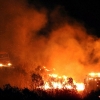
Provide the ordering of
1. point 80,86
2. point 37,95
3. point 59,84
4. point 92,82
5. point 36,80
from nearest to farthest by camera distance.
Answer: point 37,95, point 59,84, point 92,82, point 80,86, point 36,80

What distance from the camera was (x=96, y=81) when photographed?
32.8m

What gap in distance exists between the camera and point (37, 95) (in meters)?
22.1

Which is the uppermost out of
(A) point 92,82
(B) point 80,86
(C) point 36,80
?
(C) point 36,80

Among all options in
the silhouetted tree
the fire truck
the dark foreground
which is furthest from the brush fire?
the dark foreground

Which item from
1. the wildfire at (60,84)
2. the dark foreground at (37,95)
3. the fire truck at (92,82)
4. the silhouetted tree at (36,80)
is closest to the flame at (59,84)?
the wildfire at (60,84)

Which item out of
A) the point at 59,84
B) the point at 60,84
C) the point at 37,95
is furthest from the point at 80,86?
the point at 37,95

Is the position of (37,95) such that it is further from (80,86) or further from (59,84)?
(80,86)

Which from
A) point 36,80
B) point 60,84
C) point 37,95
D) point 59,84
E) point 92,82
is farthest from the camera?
point 36,80

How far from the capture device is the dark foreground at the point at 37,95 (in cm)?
1850

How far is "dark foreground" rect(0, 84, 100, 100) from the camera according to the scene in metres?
18.5

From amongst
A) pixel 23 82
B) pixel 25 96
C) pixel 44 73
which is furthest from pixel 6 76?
pixel 25 96

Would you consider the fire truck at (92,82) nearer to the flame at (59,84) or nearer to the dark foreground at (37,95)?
the flame at (59,84)

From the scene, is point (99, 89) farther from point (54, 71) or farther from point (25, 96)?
point (25, 96)

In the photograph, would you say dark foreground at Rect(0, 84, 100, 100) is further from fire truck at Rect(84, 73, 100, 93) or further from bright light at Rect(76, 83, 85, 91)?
bright light at Rect(76, 83, 85, 91)
